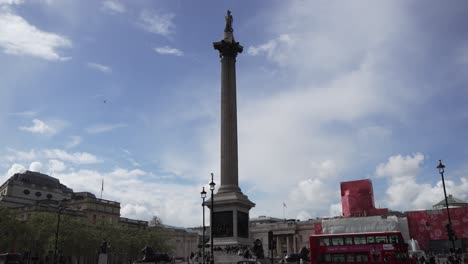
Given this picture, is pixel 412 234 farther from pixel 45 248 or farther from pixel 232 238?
pixel 45 248

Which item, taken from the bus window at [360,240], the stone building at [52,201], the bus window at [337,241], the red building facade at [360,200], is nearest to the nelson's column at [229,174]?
the bus window at [337,241]

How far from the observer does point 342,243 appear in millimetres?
36812

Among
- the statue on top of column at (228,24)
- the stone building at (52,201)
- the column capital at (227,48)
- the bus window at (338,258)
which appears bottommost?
the bus window at (338,258)

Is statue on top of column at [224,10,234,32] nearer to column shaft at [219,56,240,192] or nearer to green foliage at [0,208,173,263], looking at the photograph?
column shaft at [219,56,240,192]

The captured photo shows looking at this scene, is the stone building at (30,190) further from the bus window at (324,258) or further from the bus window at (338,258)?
the bus window at (338,258)

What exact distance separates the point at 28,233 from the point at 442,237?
80024 millimetres

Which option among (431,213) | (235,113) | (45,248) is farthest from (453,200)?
(45,248)

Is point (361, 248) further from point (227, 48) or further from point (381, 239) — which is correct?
point (227, 48)

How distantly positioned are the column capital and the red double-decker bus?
27.5 meters

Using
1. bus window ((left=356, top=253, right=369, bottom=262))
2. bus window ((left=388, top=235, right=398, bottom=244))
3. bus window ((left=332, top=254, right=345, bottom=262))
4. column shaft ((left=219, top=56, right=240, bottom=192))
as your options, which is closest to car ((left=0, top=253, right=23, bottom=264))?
column shaft ((left=219, top=56, right=240, bottom=192))

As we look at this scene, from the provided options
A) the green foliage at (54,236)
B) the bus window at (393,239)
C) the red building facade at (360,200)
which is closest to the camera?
the bus window at (393,239)

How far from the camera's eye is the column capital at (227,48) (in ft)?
181

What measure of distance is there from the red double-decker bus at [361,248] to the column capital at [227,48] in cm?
2749

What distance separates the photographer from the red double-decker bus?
34.6 metres
